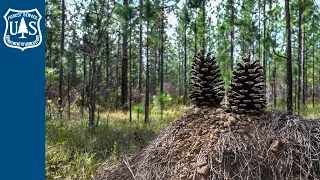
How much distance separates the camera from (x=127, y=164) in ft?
7.91

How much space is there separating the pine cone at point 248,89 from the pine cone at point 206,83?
0.24 m

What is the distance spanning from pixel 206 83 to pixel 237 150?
0.77m

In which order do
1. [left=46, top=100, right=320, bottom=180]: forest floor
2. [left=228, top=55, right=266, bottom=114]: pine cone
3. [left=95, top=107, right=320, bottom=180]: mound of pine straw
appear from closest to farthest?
[left=95, top=107, right=320, bottom=180]: mound of pine straw < [left=228, top=55, right=266, bottom=114]: pine cone < [left=46, top=100, right=320, bottom=180]: forest floor

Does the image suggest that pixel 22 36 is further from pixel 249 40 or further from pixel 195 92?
pixel 249 40

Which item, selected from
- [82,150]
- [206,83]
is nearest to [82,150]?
[82,150]

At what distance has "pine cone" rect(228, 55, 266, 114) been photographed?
2.17 meters

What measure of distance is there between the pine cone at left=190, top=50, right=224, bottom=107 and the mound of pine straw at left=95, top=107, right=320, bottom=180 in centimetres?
20

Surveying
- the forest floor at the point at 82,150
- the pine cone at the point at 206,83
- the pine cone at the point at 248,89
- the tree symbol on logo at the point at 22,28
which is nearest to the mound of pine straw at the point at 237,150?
the pine cone at the point at 248,89

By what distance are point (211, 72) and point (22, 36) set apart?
5.06ft

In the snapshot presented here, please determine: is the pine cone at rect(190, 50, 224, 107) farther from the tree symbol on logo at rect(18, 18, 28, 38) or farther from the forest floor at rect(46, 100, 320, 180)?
the tree symbol on logo at rect(18, 18, 28, 38)

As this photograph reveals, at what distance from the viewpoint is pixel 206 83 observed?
2.52 meters

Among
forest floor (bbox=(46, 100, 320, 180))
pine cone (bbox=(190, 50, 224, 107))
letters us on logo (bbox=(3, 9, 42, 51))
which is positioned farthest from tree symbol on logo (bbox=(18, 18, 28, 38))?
forest floor (bbox=(46, 100, 320, 180))

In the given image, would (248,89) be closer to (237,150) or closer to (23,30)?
(237,150)

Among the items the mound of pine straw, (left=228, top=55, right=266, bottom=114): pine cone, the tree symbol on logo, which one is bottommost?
the mound of pine straw
